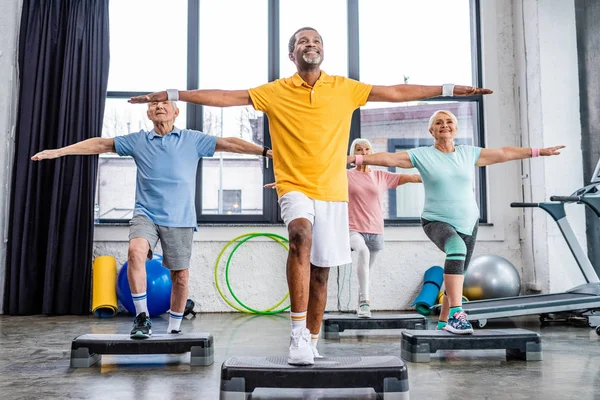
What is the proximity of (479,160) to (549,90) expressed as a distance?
2380mm

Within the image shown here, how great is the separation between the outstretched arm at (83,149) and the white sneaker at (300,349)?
171 cm

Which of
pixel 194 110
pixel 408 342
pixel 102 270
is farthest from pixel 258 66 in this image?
pixel 408 342

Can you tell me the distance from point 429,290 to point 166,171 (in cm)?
301

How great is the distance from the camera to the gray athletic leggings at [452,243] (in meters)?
3.38

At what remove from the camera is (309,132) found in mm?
2547

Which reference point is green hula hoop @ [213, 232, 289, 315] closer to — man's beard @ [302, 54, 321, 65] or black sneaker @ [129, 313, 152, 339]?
black sneaker @ [129, 313, 152, 339]

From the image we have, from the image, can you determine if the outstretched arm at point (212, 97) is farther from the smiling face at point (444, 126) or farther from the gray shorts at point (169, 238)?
the smiling face at point (444, 126)

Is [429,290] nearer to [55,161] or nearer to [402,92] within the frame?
[402,92]

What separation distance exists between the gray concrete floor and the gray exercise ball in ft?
2.13

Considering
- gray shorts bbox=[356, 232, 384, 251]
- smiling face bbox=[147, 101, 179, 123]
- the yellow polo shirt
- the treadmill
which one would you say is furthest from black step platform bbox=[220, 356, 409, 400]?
gray shorts bbox=[356, 232, 384, 251]

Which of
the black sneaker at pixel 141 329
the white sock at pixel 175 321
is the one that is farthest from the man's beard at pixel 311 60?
the white sock at pixel 175 321

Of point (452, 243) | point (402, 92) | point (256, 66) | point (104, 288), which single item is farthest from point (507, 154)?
point (104, 288)

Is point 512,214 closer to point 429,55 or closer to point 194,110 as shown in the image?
point 429,55

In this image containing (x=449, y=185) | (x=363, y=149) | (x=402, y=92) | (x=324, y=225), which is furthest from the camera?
(x=363, y=149)
